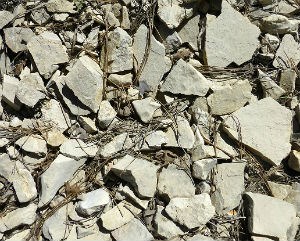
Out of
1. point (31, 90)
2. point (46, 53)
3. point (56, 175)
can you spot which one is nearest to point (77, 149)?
point (56, 175)

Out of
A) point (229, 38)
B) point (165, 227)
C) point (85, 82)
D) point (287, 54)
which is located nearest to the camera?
point (165, 227)


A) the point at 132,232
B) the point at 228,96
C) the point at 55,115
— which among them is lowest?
the point at 132,232

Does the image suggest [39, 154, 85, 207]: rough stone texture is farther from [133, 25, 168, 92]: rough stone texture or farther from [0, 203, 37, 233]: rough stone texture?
[133, 25, 168, 92]: rough stone texture

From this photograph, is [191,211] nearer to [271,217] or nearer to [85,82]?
[271,217]

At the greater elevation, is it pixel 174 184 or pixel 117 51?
pixel 117 51

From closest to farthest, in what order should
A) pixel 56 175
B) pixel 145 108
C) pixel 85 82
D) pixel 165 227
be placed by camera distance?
pixel 165 227 < pixel 56 175 < pixel 85 82 < pixel 145 108

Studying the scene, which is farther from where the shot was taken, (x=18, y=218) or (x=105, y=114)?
(x=105, y=114)

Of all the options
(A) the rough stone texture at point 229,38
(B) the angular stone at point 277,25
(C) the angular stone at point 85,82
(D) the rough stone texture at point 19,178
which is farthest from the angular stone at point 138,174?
(B) the angular stone at point 277,25
